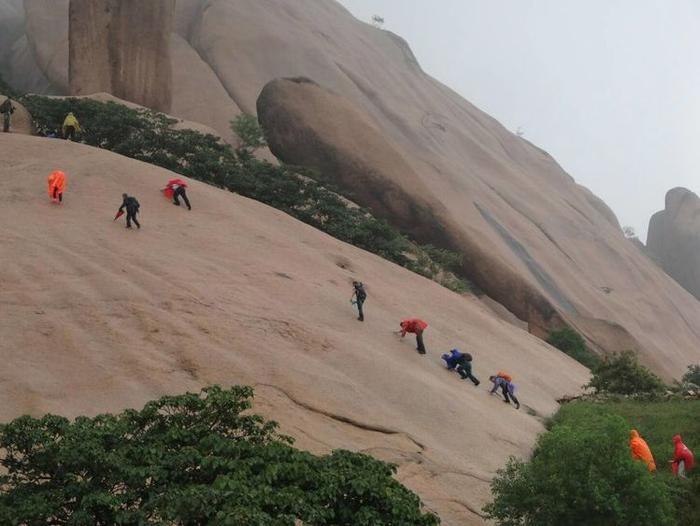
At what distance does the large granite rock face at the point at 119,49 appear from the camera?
103ft

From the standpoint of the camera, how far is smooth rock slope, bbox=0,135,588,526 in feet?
34.4

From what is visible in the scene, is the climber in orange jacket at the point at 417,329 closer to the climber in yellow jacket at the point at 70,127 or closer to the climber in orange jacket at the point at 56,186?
the climber in orange jacket at the point at 56,186

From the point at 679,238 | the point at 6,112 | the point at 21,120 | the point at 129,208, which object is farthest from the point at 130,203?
the point at 679,238

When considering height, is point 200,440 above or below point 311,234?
below

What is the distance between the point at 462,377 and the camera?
15.2 metres

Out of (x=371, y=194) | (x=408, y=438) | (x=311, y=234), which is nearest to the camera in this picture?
(x=408, y=438)

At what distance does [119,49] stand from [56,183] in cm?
1736

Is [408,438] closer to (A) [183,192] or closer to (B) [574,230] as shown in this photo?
(A) [183,192]

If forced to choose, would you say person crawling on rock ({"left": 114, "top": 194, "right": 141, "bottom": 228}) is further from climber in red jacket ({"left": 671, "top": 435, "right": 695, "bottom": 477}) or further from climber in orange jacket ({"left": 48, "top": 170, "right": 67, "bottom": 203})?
climber in red jacket ({"left": 671, "top": 435, "right": 695, "bottom": 477})

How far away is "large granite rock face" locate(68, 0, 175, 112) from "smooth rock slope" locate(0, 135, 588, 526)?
1303 cm

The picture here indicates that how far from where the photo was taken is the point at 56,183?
53.6 ft

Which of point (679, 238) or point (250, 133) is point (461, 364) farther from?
point (679, 238)

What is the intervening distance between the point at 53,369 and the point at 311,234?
10781mm

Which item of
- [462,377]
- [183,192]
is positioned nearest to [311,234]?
[183,192]
